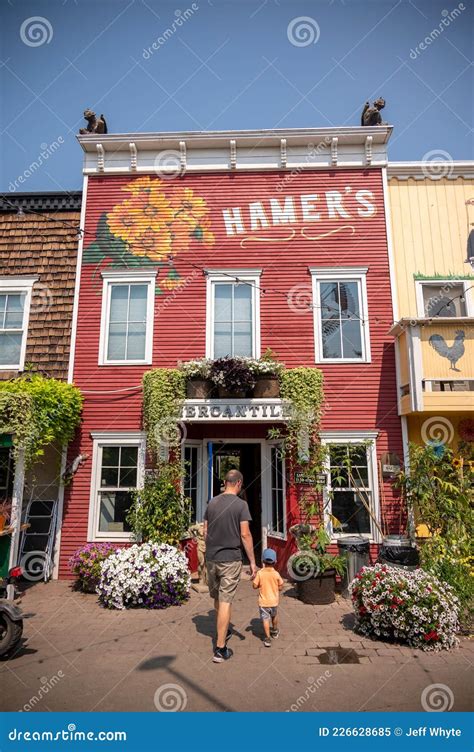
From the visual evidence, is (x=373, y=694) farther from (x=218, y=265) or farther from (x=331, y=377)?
(x=218, y=265)

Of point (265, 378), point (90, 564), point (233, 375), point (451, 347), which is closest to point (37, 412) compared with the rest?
point (90, 564)

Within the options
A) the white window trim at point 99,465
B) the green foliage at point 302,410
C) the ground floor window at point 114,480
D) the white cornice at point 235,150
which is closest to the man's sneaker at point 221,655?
the green foliage at point 302,410

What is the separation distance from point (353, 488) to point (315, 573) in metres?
2.24

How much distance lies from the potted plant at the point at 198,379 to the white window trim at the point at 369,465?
8.52ft

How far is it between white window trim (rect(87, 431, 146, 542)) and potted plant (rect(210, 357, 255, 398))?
2148 millimetres

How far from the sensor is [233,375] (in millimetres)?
8734

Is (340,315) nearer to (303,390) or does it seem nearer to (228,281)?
(303,390)

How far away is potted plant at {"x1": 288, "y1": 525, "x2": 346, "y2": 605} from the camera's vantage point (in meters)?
7.41

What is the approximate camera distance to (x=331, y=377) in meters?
9.75

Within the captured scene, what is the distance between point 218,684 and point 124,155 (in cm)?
1095

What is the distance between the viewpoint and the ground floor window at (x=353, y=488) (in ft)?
29.8

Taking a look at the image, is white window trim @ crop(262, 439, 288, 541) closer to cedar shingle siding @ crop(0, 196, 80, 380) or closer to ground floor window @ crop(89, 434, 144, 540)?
ground floor window @ crop(89, 434, 144, 540)

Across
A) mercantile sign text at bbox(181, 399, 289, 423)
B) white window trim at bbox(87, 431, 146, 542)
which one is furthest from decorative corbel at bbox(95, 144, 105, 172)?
mercantile sign text at bbox(181, 399, 289, 423)

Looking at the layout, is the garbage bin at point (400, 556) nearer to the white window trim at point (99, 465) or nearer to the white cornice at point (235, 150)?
the white window trim at point (99, 465)
